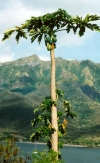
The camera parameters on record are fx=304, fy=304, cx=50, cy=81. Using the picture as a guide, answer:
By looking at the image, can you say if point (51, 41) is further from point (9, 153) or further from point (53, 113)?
point (9, 153)

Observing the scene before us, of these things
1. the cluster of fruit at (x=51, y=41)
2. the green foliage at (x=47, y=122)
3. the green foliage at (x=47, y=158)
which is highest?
the cluster of fruit at (x=51, y=41)

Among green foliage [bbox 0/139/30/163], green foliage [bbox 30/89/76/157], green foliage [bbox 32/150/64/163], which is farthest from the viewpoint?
green foliage [bbox 0/139/30/163]

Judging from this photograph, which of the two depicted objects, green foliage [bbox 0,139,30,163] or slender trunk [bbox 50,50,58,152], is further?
green foliage [bbox 0,139,30,163]

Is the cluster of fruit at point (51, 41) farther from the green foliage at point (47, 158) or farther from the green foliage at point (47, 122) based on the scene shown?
the green foliage at point (47, 158)

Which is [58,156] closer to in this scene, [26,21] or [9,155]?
[9,155]

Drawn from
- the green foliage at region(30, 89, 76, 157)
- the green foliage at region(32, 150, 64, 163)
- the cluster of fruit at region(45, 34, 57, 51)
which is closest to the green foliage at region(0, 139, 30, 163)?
the green foliage at region(30, 89, 76, 157)

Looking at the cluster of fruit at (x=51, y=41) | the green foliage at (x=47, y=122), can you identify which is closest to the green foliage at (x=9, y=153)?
the green foliage at (x=47, y=122)

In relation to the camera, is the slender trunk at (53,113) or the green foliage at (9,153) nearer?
the slender trunk at (53,113)

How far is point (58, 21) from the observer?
16.7 m

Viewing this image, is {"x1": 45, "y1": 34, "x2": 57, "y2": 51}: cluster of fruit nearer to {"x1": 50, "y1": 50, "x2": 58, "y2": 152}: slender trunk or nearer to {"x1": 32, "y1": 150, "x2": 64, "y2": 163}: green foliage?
{"x1": 50, "y1": 50, "x2": 58, "y2": 152}: slender trunk

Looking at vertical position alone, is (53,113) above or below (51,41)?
below

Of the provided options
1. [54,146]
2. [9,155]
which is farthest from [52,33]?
[9,155]

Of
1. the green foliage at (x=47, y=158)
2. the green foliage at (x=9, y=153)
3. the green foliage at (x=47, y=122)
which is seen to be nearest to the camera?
the green foliage at (x=47, y=158)

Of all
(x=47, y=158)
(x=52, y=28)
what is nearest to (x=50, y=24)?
(x=52, y=28)
